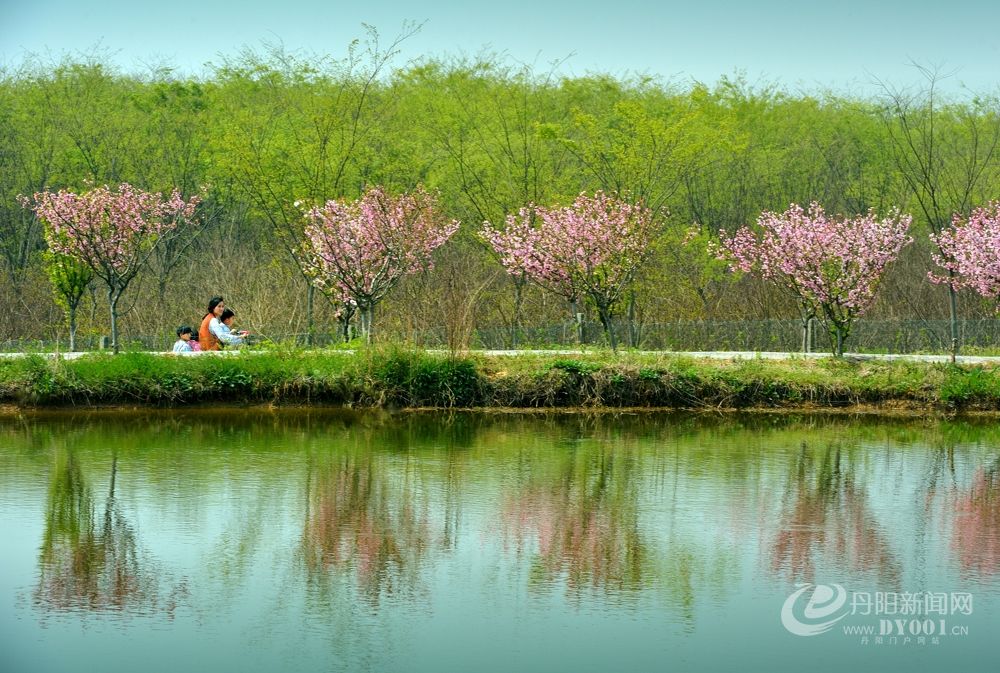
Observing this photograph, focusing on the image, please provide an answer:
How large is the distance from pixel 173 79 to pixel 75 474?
3483cm

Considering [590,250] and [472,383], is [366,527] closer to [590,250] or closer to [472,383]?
[472,383]

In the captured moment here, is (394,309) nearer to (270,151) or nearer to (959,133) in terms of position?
(270,151)

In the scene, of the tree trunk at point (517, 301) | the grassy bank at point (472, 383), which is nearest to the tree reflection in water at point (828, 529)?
the grassy bank at point (472, 383)

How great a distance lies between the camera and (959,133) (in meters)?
44.7

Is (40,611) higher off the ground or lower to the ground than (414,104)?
lower

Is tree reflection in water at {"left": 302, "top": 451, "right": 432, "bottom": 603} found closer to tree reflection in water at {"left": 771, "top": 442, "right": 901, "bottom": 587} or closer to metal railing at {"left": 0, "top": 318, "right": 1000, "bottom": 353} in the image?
tree reflection in water at {"left": 771, "top": 442, "right": 901, "bottom": 587}

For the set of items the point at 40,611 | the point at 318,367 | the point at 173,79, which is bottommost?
the point at 40,611

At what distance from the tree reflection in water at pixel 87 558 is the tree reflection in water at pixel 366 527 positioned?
1440mm

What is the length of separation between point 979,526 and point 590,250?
13.0 m

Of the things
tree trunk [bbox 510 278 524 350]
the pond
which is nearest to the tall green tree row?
tree trunk [bbox 510 278 524 350]

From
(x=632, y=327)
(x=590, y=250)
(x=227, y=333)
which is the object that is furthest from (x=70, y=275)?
(x=632, y=327)

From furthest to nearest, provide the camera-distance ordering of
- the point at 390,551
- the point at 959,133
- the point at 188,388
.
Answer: the point at 959,133
the point at 188,388
the point at 390,551

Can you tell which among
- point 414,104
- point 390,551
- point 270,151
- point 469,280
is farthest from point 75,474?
point 414,104

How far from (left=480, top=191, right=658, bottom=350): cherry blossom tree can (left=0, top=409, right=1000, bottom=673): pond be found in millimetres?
6981
